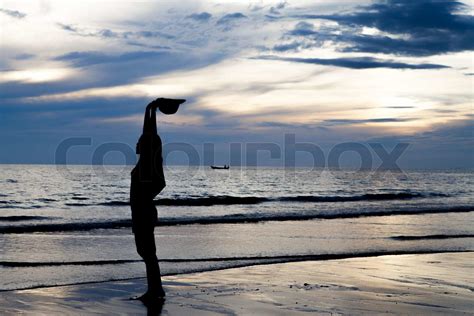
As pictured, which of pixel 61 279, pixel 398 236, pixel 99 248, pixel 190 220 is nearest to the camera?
pixel 61 279

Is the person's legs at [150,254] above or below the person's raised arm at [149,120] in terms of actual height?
below

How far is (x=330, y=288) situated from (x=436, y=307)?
172 centimetres

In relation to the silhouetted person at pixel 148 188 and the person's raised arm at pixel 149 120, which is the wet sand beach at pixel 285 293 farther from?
the person's raised arm at pixel 149 120

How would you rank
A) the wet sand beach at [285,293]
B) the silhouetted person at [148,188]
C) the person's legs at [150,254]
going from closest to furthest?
the wet sand beach at [285,293] < the silhouetted person at [148,188] < the person's legs at [150,254]

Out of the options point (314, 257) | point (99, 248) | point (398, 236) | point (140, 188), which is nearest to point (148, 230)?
point (140, 188)

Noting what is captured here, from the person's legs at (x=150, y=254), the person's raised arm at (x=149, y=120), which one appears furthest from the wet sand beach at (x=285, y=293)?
the person's raised arm at (x=149, y=120)

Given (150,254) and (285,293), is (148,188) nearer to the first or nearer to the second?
(150,254)

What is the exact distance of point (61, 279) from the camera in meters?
10.2

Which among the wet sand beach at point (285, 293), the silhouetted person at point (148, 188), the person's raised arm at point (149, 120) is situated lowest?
the wet sand beach at point (285, 293)

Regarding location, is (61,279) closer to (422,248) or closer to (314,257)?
(314,257)

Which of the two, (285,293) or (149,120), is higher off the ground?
(149,120)

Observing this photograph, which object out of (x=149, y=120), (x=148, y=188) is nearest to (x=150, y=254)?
(x=148, y=188)

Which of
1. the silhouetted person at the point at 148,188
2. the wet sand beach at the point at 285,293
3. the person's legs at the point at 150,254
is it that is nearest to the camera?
the wet sand beach at the point at 285,293

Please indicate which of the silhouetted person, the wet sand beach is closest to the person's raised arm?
the silhouetted person
